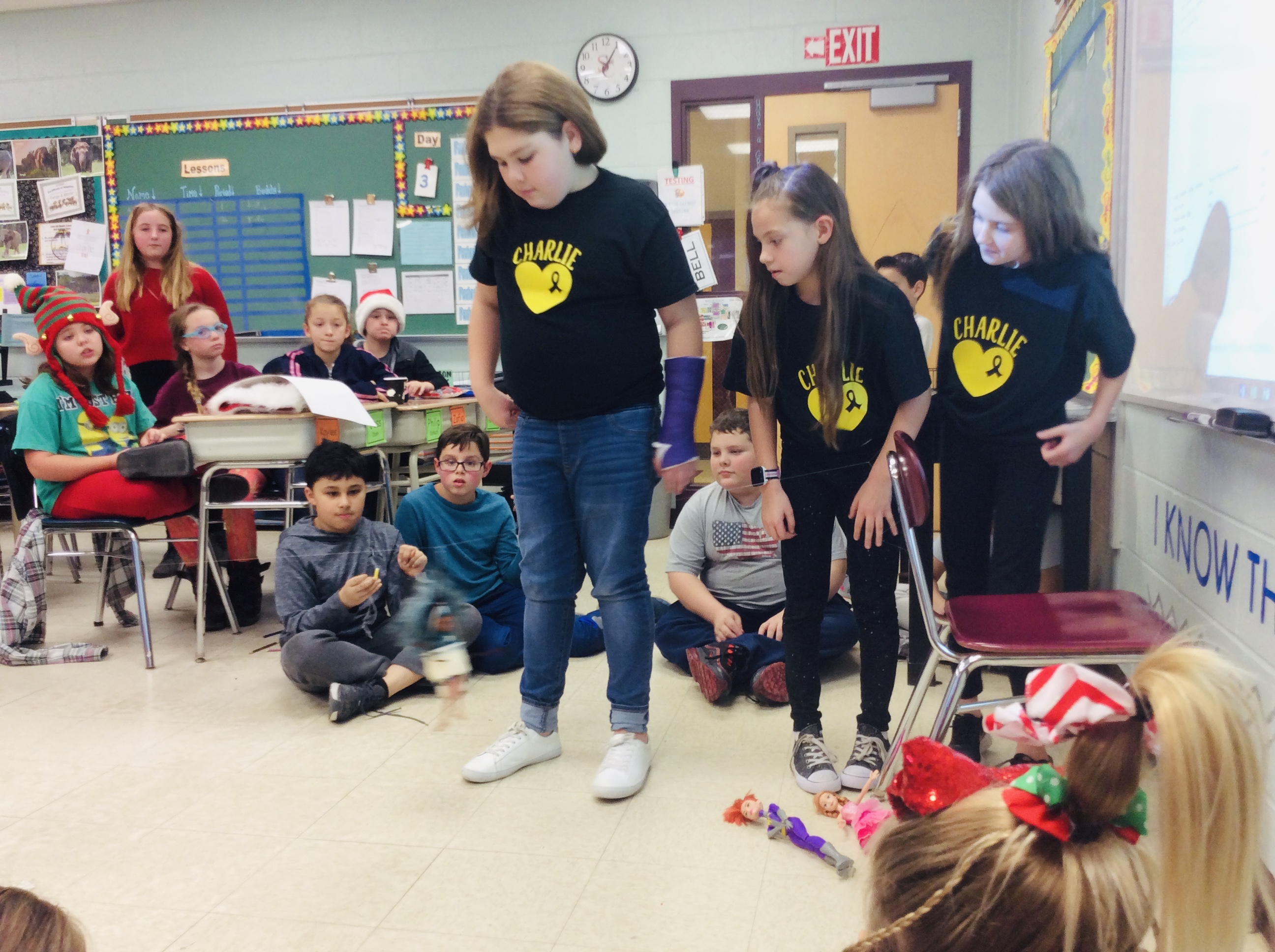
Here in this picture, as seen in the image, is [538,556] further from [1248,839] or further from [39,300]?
[39,300]

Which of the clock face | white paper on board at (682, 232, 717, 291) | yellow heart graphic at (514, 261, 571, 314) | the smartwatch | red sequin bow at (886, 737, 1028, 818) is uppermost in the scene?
the clock face

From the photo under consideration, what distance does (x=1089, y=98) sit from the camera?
257 centimetres

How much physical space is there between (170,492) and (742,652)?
167 centimetres

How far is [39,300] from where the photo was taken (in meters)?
3.00

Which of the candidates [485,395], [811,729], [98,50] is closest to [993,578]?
[811,729]

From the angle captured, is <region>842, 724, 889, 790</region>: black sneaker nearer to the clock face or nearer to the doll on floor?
the doll on floor

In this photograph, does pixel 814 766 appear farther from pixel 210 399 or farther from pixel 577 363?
pixel 210 399

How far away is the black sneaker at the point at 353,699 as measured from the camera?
227 cm

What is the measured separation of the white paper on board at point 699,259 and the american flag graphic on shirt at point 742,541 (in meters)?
2.08

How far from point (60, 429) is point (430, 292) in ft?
7.25

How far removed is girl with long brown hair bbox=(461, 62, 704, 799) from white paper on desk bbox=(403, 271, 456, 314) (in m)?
2.92

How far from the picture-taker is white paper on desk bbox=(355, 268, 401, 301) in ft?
15.8

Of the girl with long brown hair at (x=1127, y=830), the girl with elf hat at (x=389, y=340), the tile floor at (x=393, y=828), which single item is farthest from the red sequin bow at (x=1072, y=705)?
the girl with elf hat at (x=389, y=340)

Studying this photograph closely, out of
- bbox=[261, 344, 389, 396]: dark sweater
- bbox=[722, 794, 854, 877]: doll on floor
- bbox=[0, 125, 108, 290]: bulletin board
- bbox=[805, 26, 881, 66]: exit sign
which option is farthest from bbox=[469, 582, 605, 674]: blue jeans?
bbox=[0, 125, 108, 290]: bulletin board
